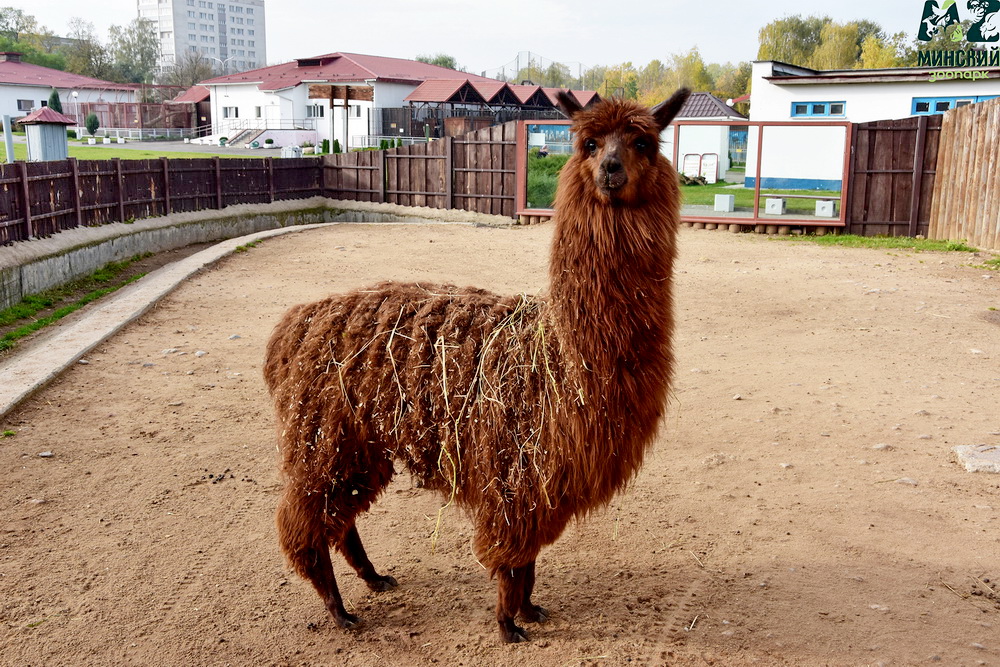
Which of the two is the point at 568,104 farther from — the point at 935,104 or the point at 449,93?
the point at 449,93

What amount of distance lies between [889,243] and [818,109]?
615 inches

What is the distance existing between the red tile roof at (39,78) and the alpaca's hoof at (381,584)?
247 ft

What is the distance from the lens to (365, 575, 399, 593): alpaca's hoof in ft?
14.2

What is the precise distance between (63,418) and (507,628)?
4547mm

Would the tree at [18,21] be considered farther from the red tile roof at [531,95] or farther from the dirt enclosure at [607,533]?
the dirt enclosure at [607,533]

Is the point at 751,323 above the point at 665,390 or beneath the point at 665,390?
beneath

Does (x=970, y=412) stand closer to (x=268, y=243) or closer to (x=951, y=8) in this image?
(x=268, y=243)

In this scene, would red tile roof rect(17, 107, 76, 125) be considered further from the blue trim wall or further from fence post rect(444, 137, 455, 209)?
the blue trim wall

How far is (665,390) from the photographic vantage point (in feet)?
11.9

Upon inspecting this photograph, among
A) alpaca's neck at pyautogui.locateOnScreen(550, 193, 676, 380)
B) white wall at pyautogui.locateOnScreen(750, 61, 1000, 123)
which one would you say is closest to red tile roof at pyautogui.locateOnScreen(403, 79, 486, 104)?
white wall at pyautogui.locateOnScreen(750, 61, 1000, 123)

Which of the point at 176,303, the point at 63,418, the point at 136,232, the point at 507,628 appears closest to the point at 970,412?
the point at 507,628

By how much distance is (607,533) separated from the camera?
4891 millimetres

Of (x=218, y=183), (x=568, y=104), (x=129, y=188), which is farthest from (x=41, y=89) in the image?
(x=568, y=104)

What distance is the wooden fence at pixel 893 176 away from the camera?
1756 cm
